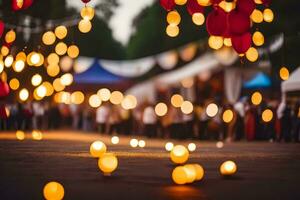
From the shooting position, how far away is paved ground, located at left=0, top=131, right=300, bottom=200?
24.7 ft

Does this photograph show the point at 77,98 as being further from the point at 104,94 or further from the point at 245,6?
the point at 245,6

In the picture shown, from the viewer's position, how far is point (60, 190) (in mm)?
7090

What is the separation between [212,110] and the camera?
813 inches

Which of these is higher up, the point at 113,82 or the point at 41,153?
the point at 113,82

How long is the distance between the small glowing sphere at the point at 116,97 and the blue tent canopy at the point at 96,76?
148 cm

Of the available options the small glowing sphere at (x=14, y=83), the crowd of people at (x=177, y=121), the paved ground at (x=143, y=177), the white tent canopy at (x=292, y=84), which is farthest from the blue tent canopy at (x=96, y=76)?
the paved ground at (x=143, y=177)

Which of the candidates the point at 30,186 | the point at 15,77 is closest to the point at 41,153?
the point at 30,186

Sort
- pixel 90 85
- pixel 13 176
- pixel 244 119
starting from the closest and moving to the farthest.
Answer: pixel 13 176 → pixel 244 119 → pixel 90 85

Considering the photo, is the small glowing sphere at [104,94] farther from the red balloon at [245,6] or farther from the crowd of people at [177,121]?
the red balloon at [245,6]

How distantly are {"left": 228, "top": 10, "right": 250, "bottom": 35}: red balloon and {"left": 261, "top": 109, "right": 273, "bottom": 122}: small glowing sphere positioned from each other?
11.6 metres

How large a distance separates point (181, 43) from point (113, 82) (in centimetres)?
996

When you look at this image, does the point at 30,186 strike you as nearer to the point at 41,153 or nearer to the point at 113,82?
the point at 41,153

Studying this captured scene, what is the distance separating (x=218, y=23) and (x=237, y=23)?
323mm

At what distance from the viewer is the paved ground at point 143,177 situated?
24.7 feet
